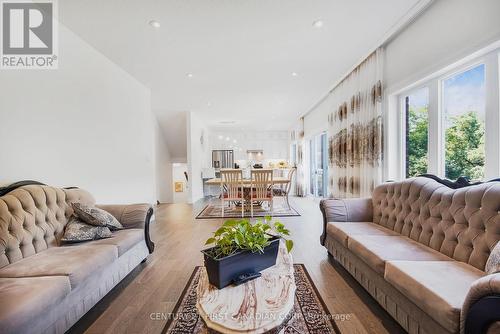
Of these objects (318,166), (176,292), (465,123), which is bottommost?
(176,292)

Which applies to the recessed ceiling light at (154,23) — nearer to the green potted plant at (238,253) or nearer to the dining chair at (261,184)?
the green potted plant at (238,253)

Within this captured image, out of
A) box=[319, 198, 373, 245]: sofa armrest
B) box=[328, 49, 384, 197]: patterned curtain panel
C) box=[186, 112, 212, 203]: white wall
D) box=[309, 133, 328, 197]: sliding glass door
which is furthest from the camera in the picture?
box=[186, 112, 212, 203]: white wall

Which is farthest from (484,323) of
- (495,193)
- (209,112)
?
(209,112)

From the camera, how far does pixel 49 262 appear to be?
163 cm

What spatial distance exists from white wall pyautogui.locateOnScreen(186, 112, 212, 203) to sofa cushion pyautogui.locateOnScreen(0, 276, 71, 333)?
18.0 feet

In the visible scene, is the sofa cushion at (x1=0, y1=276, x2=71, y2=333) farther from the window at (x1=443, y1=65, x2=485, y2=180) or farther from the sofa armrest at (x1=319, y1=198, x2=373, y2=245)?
the window at (x1=443, y1=65, x2=485, y2=180)

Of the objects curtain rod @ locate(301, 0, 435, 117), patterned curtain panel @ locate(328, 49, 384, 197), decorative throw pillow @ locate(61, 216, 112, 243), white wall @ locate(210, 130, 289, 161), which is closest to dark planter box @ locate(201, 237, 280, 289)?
decorative throw pillow @ locate(61, 216, 112, 243)

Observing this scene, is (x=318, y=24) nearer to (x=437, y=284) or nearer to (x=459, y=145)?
(x=459, y=145)

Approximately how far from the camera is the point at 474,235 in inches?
60.6

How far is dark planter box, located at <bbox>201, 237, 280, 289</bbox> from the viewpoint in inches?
49.2

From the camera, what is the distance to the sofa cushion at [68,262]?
1.50 meters

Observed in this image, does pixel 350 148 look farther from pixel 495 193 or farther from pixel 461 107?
pixel 495 193

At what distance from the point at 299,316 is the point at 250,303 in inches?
32.6

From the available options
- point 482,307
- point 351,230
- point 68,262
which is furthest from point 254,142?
point 482,307
